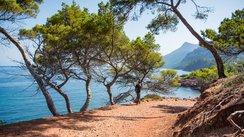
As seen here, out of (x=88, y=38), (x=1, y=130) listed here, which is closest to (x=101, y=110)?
(x=88, y=38)

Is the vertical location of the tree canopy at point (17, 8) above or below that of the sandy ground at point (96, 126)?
above

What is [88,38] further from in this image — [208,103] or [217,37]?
[208,103]

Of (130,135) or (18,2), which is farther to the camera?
(18,2)

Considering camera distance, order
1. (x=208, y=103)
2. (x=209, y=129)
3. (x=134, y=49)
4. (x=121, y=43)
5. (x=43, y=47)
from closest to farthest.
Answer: (x=209, y=129) < (x=208, y=103) < (x=43, y=47) < (x=121, y=43) < (x=134, y=49)

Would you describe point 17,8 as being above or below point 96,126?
above

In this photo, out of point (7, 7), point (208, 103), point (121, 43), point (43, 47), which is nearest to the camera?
point (208, 103)

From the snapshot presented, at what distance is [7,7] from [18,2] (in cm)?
111

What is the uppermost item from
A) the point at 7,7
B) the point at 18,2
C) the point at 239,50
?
the point at 18,2

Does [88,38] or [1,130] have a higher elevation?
[88,38]

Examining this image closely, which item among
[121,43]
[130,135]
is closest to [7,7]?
[130,135]

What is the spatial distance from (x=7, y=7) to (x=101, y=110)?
268 inches

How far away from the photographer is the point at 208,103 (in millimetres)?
5746

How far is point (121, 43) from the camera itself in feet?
53.6

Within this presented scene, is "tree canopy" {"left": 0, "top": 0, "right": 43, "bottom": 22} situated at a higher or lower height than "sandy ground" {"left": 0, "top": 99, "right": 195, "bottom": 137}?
higher
